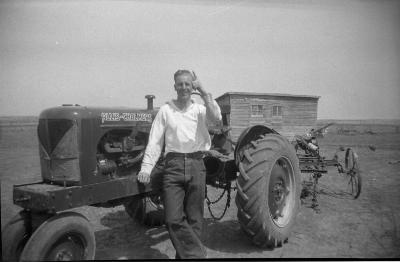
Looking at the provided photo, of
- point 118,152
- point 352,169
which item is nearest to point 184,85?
point 118,152

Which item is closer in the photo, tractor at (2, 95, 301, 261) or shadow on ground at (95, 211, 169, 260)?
tractor at (2, 95, 301, 261)

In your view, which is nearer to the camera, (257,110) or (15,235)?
(15,235)

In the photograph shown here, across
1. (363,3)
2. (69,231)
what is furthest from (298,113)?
(69,231)

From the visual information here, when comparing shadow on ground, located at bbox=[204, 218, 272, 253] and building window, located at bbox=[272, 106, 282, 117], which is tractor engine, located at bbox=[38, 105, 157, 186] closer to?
shadow on ground, located at bbox=[204, 218, 272, 253]

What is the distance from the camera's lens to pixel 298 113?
2234 centimetres

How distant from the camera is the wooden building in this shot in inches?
780

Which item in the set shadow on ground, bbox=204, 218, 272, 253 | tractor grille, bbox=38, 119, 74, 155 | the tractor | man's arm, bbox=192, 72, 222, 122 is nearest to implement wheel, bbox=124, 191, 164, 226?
shadow on ground, bbox=204, 218, 272, 253

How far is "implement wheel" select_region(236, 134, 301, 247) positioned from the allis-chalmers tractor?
0.04 feet

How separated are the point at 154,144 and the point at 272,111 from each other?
61.5ft

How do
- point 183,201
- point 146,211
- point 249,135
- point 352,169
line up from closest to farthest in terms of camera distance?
point 183,201 → point 249,135 → point 146,211 → point 352,169

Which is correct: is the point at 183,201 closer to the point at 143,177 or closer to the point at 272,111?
the point at 143,177

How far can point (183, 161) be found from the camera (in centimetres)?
350

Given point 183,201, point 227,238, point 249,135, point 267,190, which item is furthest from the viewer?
point 227,238

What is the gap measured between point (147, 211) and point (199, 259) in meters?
1.96
